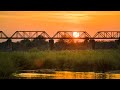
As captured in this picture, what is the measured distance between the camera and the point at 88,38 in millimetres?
5746

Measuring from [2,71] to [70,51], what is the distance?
1.87 m

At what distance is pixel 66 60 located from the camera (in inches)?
247

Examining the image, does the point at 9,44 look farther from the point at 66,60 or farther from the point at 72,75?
the point at 72,75

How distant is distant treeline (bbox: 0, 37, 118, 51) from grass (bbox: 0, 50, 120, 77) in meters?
0.09

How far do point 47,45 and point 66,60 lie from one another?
1.49ft

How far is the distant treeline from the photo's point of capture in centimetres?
584

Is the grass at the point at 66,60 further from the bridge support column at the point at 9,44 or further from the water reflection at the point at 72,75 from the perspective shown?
the water reflection at the point at 72,75

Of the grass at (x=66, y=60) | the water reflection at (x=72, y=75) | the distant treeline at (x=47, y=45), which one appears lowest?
the water reflection at (x=72, y=75)

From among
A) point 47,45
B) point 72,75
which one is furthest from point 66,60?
point 72,75

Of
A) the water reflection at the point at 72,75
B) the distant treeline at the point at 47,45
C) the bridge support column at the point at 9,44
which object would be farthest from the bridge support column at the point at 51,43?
the bridge support column at the point at 9,44

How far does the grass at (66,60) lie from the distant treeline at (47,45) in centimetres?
9

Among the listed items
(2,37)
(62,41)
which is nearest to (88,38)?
(62,41)

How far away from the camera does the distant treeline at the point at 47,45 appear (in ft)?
19.2

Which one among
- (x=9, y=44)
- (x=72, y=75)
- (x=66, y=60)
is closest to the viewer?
(x=72, y=75)
